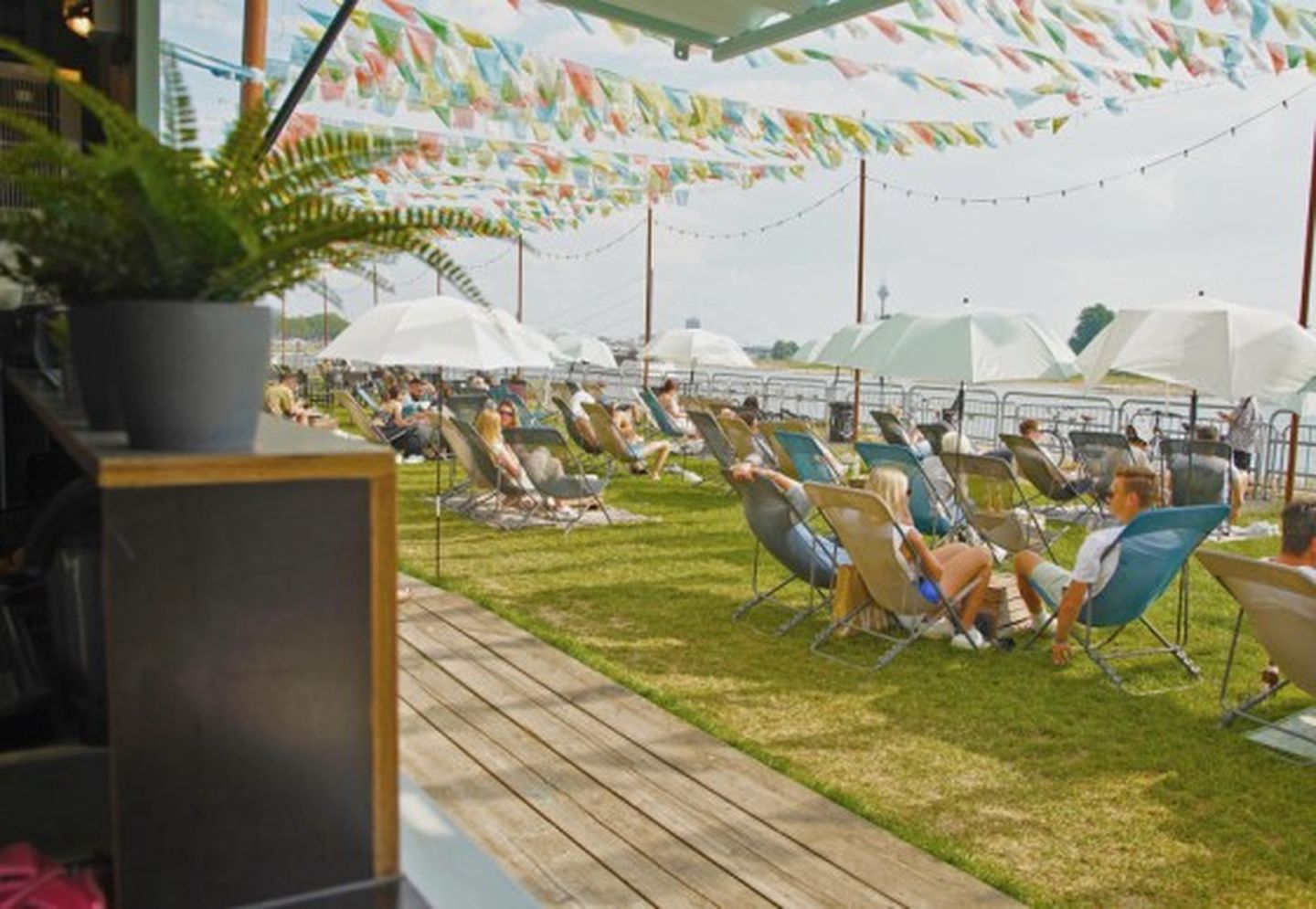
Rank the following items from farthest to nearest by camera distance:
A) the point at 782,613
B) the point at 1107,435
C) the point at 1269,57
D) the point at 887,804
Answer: the point at 1269,57, the point at 1107,435, the point at 782,613, the point at 887,804

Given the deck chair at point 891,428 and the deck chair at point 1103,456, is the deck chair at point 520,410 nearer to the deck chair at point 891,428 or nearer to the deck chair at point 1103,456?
the deck chair at point 891,428

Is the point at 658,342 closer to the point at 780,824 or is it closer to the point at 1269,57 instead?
the point at 1269,57

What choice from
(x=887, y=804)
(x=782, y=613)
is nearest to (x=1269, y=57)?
(x=782, y=613)

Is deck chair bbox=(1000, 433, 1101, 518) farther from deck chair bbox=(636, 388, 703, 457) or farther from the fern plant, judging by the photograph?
the fern plant

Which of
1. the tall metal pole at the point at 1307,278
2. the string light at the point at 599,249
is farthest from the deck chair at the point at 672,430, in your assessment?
the string light at the point at 599,249

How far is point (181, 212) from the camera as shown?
1.17 metres

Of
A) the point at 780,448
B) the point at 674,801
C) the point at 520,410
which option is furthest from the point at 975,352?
the point at 520,410

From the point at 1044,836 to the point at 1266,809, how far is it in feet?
2.72

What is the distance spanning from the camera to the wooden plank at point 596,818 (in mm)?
2771

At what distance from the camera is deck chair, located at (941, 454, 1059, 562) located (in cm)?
676

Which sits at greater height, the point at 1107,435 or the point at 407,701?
the point at 1107,435

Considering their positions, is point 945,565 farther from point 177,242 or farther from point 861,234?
point 861,234

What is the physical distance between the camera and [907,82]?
1124 centimetres

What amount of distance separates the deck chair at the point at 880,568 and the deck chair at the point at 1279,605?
1296 millimetres
